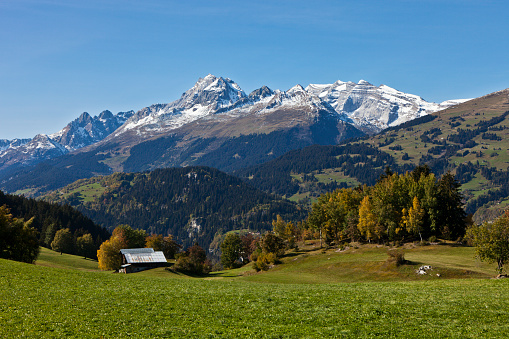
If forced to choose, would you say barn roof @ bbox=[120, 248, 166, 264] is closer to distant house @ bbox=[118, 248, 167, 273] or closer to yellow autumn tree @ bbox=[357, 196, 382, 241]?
distant house @ bbox=[118, 248, 167, 273]

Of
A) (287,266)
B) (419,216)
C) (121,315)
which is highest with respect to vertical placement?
(419,216)

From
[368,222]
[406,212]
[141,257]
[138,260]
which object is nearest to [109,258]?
[141,257]

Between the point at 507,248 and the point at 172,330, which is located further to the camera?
the point at 507,248

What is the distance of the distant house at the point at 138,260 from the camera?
387ft

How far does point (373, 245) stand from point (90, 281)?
289 feet

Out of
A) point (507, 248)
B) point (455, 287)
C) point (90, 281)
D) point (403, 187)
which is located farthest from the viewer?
point (403, 187)

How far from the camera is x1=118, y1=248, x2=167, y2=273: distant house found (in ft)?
387

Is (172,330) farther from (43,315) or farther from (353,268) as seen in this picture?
(353,268)

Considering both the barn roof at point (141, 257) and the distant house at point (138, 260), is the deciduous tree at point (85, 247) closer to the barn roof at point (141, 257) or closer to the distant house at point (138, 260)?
the distant house at point (138, 260)

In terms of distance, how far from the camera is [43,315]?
3291 centimetres

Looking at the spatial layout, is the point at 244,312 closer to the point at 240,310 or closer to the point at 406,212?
the point at 240,310

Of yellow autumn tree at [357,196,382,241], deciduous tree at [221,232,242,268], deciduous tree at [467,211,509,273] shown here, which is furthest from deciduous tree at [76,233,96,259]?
deciduous tree at [467,211,509,273]

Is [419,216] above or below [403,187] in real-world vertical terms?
below

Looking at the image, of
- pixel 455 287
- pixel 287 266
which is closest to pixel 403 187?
pixel 287 266
